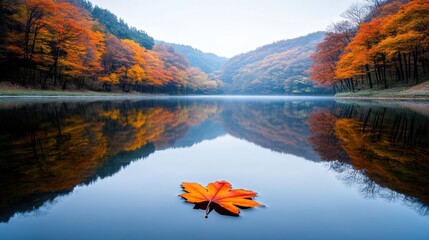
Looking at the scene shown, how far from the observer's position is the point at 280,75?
82.1m

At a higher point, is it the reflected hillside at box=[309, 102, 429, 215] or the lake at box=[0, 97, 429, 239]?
the reflected hillside at box=[309, 102, 429, 215]

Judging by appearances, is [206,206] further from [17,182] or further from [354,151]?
[354,151]

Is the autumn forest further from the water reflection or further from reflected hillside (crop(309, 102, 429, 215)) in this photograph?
the water reflection

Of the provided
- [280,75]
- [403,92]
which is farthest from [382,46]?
[280,75]

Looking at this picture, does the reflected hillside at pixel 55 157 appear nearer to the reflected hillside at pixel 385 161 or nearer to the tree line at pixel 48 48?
the reflected hillside at pixel 385 161

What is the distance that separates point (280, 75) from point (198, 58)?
73.6 m

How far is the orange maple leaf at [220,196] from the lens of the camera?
2479mm

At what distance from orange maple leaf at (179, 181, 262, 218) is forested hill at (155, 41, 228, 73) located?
13326 cm

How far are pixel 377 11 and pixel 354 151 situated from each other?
40.0m

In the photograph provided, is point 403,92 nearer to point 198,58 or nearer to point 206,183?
point 206,183

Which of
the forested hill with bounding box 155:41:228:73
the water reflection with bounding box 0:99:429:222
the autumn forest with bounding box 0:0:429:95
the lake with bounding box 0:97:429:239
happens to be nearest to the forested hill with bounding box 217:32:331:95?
the forested hill with bounding box 155:41:228:73

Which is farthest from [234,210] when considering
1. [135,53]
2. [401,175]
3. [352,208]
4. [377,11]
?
[135,53]

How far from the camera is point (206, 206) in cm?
250

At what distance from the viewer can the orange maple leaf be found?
2479mm
